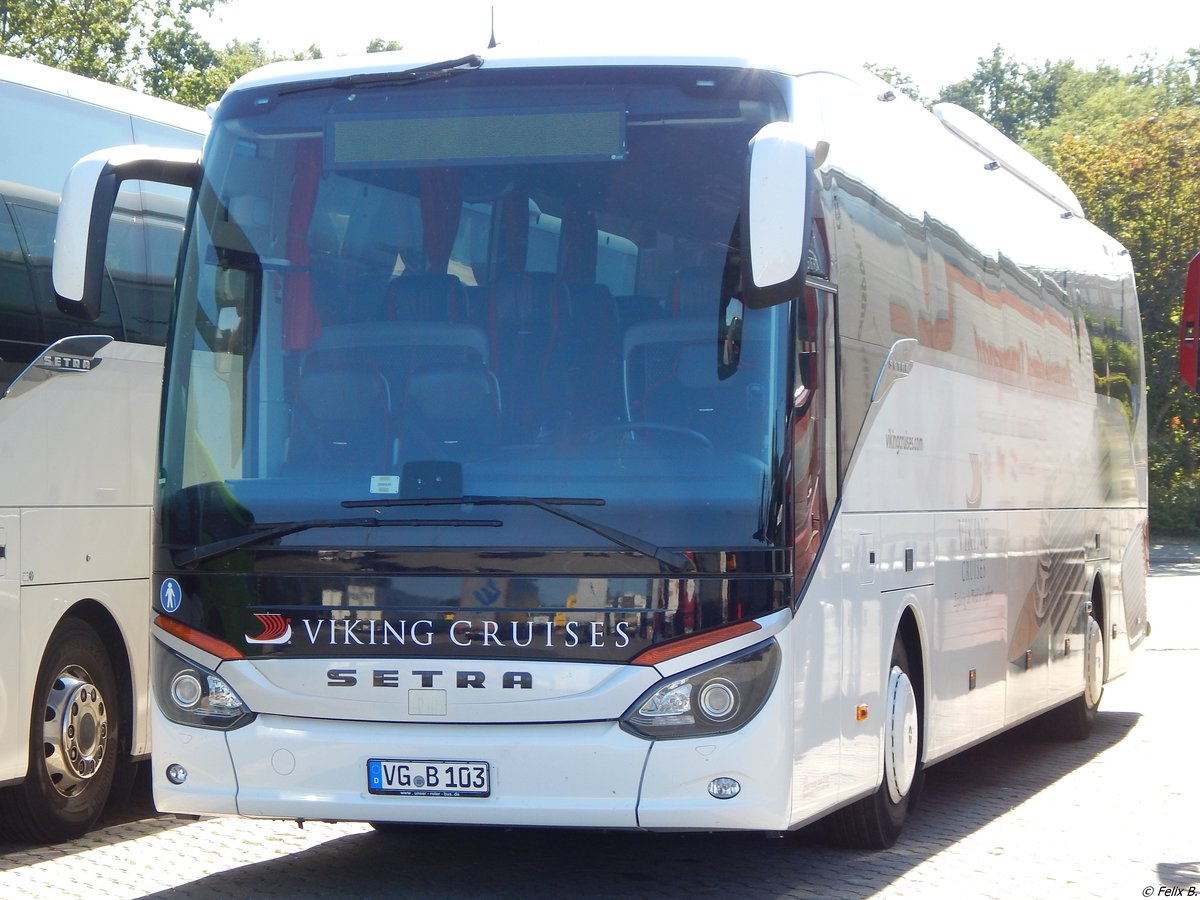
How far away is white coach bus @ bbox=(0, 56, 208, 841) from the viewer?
855 cm

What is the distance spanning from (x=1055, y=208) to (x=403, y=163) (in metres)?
7.97

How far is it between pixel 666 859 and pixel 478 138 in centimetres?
343

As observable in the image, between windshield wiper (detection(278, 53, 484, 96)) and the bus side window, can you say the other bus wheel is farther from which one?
the bus side window

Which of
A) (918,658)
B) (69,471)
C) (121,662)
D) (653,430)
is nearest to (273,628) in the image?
(653,430)

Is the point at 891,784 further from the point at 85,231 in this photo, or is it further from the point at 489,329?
the point at 85,231

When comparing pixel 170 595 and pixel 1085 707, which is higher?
pixel 170 595

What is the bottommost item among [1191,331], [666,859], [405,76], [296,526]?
[666,859]

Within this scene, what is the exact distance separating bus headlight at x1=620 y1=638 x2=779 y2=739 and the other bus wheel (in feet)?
23.8

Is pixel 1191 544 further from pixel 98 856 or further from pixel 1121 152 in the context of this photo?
pixel 98 856

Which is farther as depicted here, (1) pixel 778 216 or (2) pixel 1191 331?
(2) pixel 1191 331

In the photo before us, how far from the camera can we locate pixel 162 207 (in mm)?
10117

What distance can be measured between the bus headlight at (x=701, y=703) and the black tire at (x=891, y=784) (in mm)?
1798

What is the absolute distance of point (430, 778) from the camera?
6688 mm

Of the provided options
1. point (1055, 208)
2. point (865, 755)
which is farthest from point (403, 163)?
point (1055, 208)
